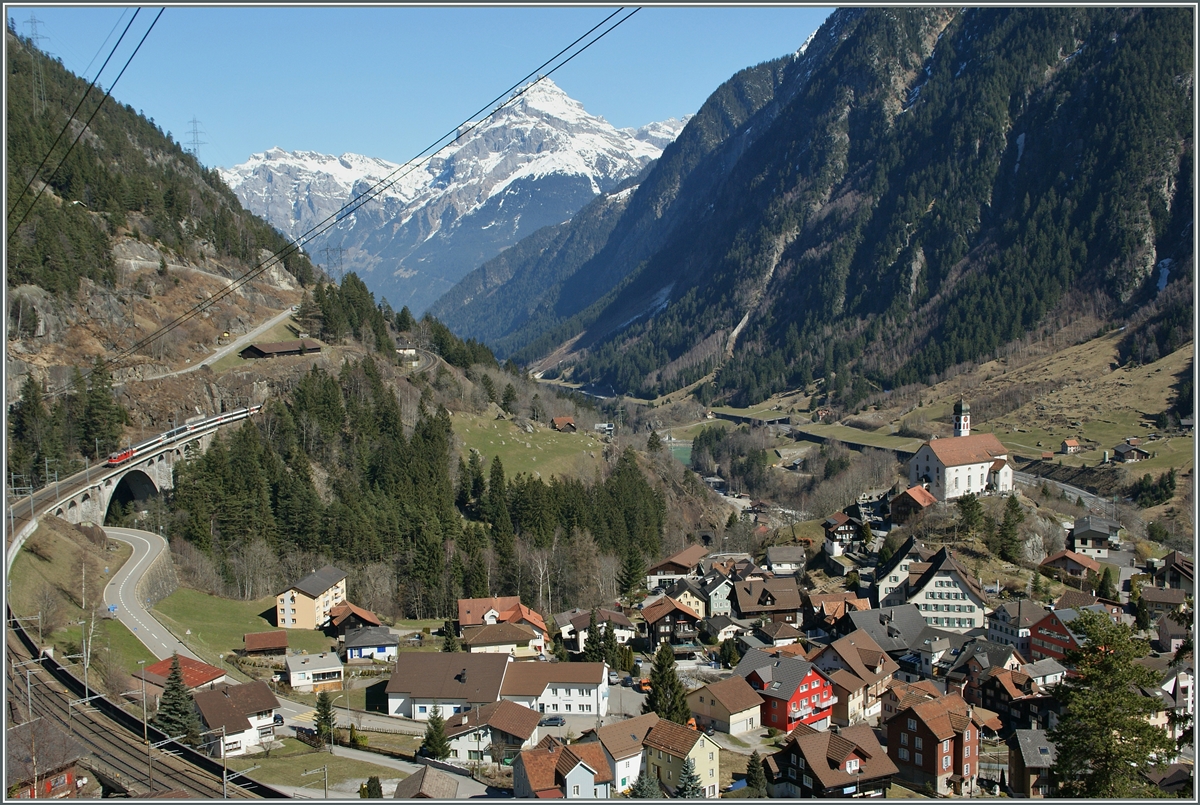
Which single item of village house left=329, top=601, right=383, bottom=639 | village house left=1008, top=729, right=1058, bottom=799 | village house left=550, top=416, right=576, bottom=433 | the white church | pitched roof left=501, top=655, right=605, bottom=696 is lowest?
village house left=1008, top=729, right=1058, bottom=799

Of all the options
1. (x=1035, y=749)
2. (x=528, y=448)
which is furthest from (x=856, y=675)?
(x=528, y=448)

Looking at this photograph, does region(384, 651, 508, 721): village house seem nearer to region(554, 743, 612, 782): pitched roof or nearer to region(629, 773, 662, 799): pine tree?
region(554, 743, 612, 782): pitched roof

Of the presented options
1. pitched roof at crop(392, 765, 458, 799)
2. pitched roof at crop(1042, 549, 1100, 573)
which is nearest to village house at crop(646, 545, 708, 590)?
pitched roof at crop(1042, 549, 1100, 573)

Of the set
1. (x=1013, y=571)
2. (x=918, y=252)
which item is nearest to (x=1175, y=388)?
(x=1013, y=571)

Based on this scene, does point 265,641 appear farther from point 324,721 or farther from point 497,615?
point 497,615

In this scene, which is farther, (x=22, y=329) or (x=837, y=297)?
(x=837, y=297)

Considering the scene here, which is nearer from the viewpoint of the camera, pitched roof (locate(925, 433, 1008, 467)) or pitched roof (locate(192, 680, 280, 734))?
pitched roof (locate(192, 680, 280, 734))

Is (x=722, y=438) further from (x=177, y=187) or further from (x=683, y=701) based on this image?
(x=683, y=701)
